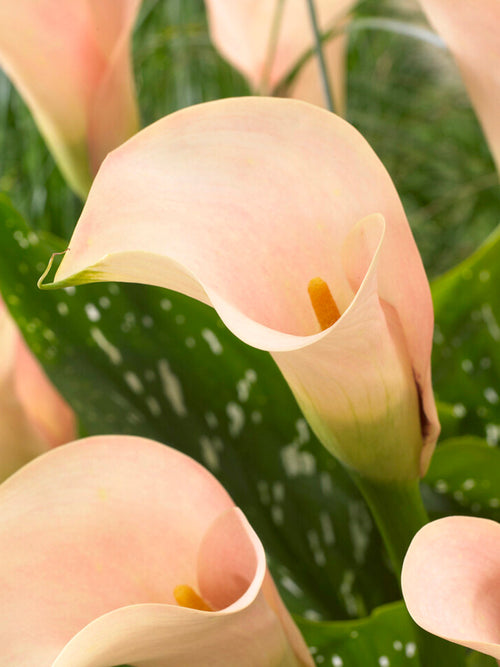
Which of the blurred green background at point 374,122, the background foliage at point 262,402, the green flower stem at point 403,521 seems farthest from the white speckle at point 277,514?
the blurred green background at point 374,122

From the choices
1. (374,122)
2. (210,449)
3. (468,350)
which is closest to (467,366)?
(468,350)

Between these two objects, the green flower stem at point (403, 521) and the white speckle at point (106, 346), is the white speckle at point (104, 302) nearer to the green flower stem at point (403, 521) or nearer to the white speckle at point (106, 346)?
the white speckle at point (106, 346)

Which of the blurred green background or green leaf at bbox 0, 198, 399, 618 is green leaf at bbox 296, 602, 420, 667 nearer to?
green leaf at bbox 0, 198, 399, 618

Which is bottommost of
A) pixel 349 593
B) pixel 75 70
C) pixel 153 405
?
pixel 349 593

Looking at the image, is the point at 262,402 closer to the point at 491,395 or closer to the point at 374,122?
the point at 491,395

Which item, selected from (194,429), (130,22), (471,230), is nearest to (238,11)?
(130,22)

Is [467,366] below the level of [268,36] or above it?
below

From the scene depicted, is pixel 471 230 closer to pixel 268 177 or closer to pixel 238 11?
pixel 238 11
